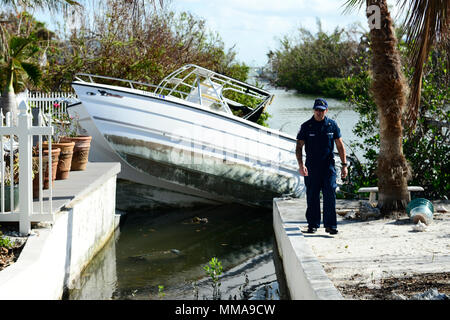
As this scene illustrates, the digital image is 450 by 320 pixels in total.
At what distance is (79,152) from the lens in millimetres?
10000

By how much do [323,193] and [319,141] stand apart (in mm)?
720

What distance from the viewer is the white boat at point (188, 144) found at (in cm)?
1205

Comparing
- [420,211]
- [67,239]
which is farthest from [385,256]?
[67,239]

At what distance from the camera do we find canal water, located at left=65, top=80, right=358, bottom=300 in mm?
7977

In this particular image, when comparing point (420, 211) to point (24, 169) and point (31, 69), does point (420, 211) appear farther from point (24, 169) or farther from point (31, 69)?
point (31, 69)

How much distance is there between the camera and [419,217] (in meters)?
8.65

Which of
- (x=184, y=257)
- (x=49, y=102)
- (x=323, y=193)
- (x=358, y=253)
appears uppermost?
(x=49, y=102)

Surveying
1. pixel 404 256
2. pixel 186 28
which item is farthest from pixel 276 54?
pixel 404 256

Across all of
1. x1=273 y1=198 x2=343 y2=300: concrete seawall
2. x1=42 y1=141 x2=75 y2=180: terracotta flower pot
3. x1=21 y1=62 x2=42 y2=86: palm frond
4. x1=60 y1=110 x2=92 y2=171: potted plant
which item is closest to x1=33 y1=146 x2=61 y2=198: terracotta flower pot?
x1=42 y1=141 x2=75 y2=180: terracotta flower pot

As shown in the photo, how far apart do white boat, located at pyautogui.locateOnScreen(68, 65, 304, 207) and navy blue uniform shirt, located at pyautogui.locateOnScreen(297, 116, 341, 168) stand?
15.4ft

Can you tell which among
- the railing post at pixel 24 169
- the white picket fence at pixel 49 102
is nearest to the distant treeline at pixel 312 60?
the white picket fence at pixel 49 102

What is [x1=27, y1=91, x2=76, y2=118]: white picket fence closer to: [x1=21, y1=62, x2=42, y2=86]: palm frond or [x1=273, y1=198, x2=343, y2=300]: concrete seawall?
[x1=21, y1=62, x2=42, y2=86]: palm frond
